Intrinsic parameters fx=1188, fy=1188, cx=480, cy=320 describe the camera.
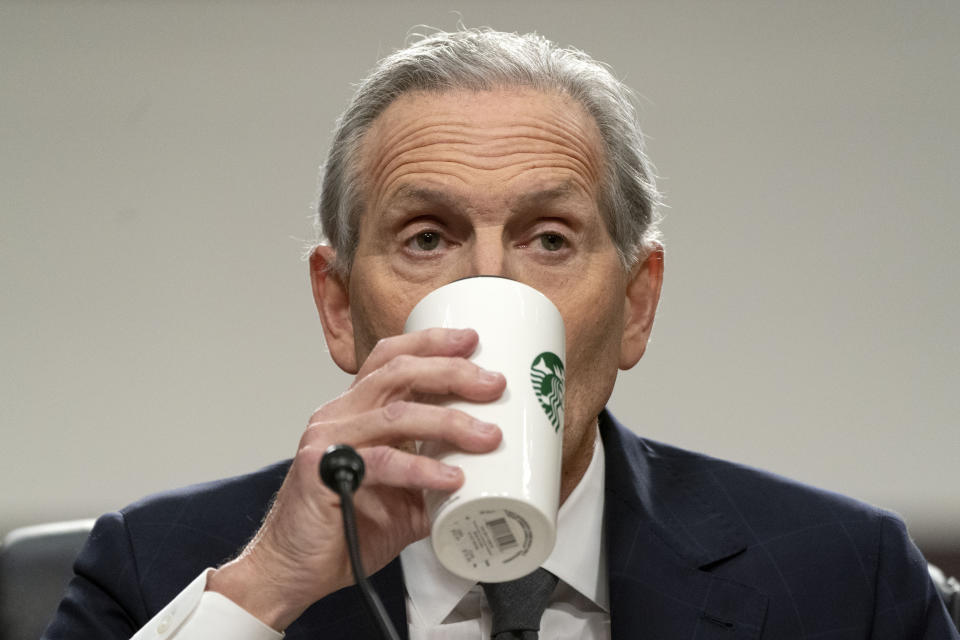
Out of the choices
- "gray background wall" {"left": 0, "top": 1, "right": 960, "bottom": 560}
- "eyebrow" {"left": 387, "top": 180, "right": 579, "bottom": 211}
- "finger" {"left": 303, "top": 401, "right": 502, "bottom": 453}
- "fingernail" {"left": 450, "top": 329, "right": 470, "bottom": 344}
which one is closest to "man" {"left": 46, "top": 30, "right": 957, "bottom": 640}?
"eyebrow" {"left": 387, "top": 180, "right": 579, "bottom": 211}

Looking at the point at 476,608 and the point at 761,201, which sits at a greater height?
the point at 761,201

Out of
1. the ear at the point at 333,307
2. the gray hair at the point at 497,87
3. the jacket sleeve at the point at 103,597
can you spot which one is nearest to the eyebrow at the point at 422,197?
the gray hair at the point at 497,87

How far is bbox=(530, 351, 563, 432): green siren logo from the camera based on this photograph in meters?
1.24

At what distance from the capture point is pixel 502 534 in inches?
47.1

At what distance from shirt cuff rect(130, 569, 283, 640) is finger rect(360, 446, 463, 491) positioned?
0.97 ft

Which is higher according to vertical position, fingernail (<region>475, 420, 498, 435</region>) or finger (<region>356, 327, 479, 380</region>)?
finger (<region>356, 327, 479, 380</region>)

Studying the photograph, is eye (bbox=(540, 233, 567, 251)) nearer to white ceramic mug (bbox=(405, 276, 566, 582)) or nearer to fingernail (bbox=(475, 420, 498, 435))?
white ceramic mug (bbox=(405, 276, 566, 582))

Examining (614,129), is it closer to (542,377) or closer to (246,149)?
(542,377)

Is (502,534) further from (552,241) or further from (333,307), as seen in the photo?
(333,307)

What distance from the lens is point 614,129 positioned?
2.07 m

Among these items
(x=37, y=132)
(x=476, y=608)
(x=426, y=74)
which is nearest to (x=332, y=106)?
(x=37, y=132)

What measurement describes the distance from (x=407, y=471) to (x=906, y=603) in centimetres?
115

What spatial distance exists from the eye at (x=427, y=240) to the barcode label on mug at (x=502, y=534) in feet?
2.38

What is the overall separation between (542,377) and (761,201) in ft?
9.33
